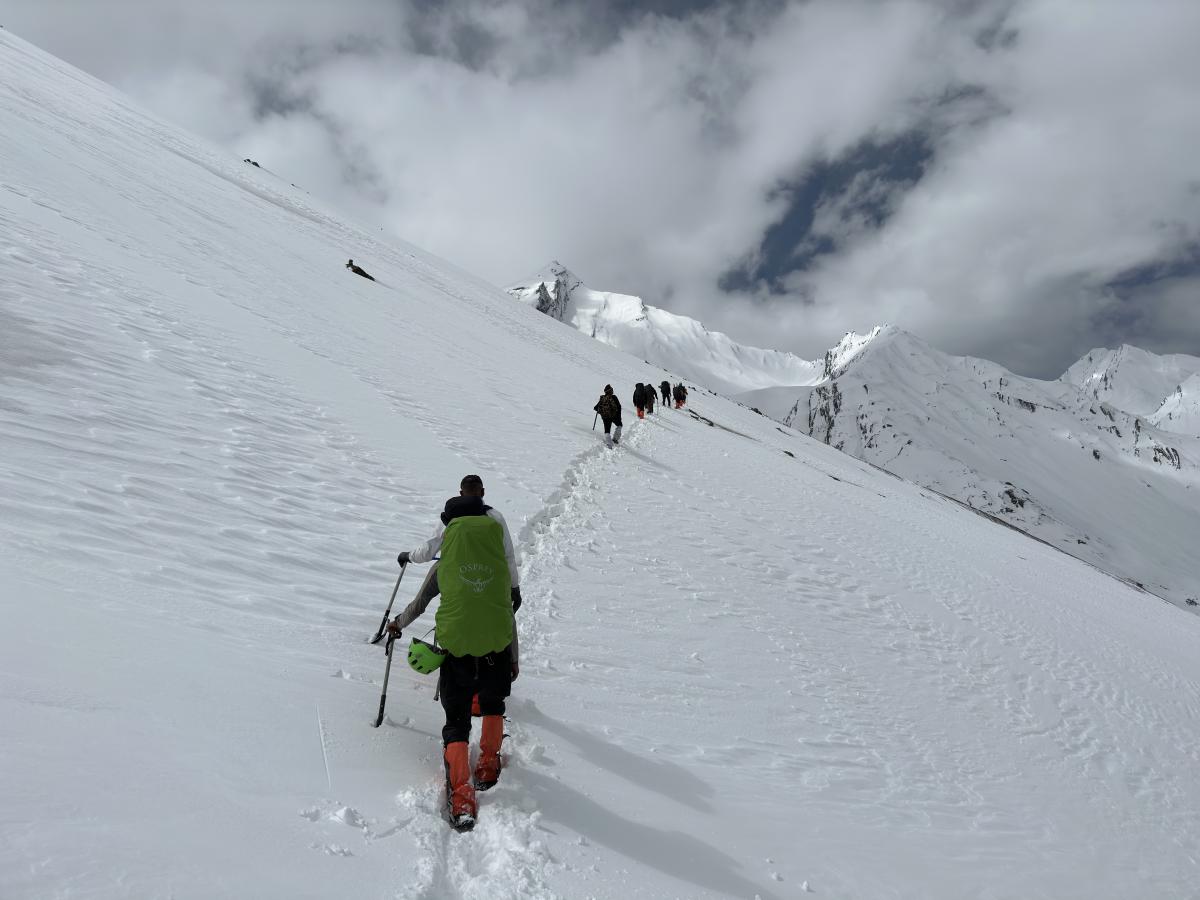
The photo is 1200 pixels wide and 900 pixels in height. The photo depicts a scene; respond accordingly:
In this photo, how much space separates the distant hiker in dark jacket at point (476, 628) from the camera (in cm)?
471

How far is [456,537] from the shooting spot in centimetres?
491

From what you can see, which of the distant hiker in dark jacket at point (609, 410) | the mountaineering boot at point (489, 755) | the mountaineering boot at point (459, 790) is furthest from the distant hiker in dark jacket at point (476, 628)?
the distant hiker in dark jacket at point (609, 410)

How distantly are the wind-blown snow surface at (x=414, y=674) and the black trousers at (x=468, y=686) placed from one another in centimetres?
46

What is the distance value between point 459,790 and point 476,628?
A: 1.11 meters

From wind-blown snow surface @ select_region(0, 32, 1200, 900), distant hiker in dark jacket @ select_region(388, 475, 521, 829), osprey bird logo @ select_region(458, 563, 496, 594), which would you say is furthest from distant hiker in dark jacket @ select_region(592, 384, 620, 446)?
osprey bird logo @ select_region(458, 563, 496, 594)

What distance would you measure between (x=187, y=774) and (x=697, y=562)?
9.93 meters

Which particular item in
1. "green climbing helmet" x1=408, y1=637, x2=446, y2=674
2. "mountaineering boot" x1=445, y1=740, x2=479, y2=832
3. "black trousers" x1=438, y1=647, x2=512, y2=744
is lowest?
"mountaineering boot" x1=445, y1=740, x2=479, y2=832

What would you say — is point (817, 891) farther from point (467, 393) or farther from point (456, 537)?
point (467, 393)

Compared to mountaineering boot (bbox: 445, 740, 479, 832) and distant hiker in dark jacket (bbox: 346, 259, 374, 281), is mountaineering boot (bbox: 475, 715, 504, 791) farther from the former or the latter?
distant hiker in dark jacket (bbox: 346, 259, 374, 281)

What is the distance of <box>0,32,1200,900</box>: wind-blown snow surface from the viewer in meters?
3.69

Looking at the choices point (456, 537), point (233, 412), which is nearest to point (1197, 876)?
point (456, 537)

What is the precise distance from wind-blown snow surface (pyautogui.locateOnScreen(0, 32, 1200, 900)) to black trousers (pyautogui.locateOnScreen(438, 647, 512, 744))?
46 centimetres

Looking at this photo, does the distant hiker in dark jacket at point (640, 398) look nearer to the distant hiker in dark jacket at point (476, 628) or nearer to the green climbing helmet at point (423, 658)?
the distant hiker in dark jacket at point (476, 628)

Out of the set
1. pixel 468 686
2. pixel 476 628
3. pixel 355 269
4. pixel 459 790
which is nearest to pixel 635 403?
pixel 355 269
